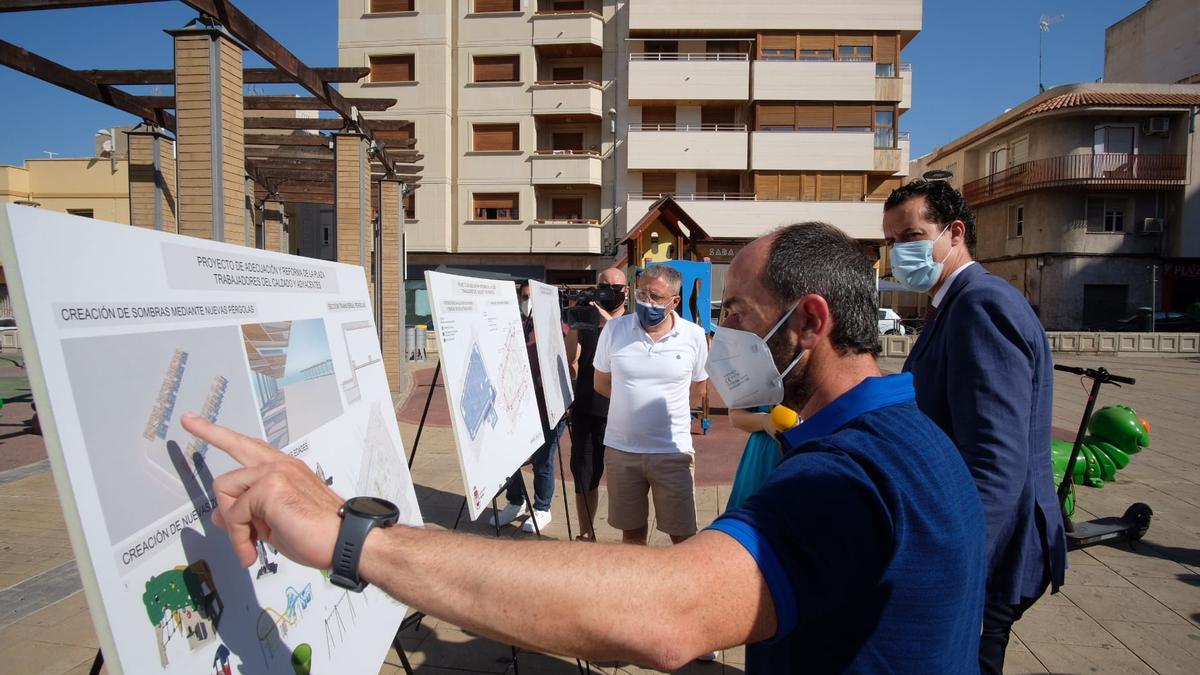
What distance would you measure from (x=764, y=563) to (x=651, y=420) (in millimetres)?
2925

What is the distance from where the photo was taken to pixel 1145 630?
12.3 feet

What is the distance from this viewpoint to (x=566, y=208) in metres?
30.0

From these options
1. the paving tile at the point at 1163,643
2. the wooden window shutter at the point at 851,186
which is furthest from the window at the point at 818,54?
the paving tile at the point at 1163,643

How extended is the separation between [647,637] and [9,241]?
1.13 metres

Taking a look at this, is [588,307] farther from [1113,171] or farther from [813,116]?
[1113,171]

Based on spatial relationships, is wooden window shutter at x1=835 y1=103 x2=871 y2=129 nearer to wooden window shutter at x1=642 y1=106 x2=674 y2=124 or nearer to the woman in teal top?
wooden window shutter at x1=642 y1=106 x2=674 y2=124

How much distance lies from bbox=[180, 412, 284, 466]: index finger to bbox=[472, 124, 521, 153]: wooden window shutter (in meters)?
29.0

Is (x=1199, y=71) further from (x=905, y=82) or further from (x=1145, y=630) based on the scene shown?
(x=1145, y=630)

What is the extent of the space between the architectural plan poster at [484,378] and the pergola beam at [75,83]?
21.1 ft

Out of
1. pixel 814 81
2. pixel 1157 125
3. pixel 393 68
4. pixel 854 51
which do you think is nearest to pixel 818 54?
pixel 814 81

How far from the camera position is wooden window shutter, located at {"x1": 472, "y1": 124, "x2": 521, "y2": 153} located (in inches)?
1137

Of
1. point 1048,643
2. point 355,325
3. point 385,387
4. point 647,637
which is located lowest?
point 1048,643

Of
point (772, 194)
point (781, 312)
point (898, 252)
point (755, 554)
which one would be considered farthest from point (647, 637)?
point (772, 194)

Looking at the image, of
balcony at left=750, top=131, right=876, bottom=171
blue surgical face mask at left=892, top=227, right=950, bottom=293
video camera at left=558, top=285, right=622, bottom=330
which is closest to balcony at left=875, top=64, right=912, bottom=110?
balcony at left=750, top=131, right=876, bottom=171
